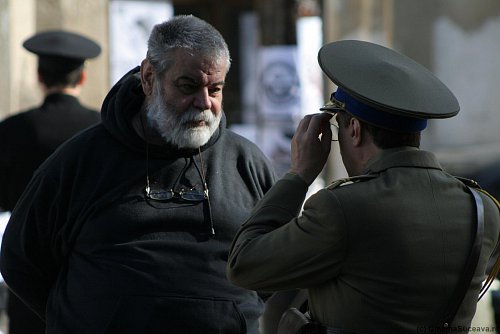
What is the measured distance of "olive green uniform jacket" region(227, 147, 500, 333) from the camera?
2.76 metres

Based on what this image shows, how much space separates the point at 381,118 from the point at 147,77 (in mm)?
1140

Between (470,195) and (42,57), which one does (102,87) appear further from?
(470,195)

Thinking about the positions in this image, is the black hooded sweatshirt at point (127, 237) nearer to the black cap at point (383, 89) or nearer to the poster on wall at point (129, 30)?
the black cap at point (383, 89)

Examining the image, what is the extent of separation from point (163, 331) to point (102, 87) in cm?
617

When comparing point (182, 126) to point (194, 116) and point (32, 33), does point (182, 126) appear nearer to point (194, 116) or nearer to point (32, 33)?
point (194, 116)

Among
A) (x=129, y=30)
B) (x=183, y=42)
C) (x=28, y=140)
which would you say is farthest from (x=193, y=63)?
(x=129, y=30)

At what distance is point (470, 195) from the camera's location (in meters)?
2.90

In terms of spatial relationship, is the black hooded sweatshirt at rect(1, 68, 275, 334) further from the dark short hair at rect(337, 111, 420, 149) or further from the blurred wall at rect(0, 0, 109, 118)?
the blurred wall at rect(0, 0, 109, 118)

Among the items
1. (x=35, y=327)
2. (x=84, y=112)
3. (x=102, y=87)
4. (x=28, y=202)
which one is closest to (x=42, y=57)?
(x=84, y=112)

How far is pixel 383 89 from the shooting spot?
286 cm

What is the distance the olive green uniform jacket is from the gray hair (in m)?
0.93

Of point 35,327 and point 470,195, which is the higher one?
point 470,195

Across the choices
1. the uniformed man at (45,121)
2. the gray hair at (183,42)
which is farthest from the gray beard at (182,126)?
the uniformed man at (45,121)

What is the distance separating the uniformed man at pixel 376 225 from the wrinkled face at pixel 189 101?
2.34 ft
